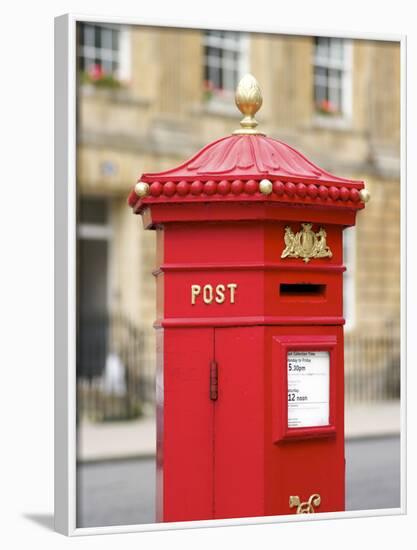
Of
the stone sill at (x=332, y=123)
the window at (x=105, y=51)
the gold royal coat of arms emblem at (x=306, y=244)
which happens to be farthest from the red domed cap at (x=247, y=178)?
the stone sill at (x=332, y=123)

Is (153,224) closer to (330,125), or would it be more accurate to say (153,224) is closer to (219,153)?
(219,153)

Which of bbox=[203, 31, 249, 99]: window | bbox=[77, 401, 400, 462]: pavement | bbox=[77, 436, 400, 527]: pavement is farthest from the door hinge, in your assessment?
bbox=[203, 31, 249, 99]: window

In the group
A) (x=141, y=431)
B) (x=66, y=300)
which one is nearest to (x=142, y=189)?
(x=66, y=300)

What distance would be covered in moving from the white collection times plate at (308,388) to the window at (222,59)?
10306 mm

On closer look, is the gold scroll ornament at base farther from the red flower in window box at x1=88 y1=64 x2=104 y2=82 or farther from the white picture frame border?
the red flower in window box at x1=88 y1=64 x2=104 y2=82

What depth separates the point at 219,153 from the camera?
4648 millimetres

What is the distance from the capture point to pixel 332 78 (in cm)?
1506

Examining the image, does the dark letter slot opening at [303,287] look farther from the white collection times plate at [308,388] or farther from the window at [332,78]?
the window at [332,78]

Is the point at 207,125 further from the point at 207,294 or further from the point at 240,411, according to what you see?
the point at 240,411

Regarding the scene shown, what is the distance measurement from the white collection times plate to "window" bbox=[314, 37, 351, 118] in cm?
1051

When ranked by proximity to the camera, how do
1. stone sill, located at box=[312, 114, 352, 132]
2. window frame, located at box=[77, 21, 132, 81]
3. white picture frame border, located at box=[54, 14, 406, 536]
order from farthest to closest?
stone sill, located at box=[312, 114, 352, 132]
window frame, located at box=[77, 21, 132, 81]
white picture frame border, located at box=[54, 14, 406, 536]

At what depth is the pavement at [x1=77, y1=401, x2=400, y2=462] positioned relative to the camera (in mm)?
10805

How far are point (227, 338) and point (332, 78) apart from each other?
36.4ft

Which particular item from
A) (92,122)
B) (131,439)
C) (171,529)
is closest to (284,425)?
(171,529)
